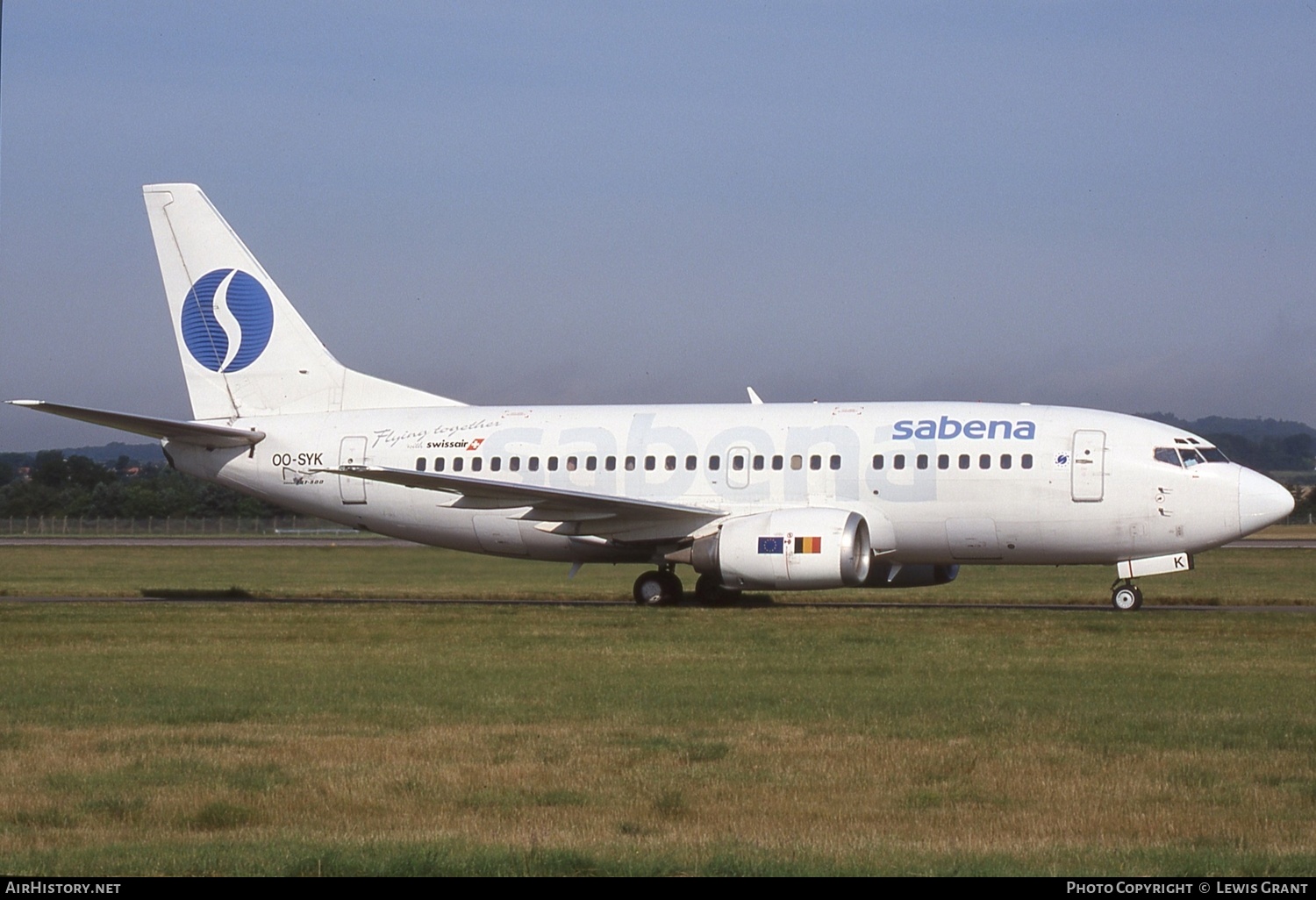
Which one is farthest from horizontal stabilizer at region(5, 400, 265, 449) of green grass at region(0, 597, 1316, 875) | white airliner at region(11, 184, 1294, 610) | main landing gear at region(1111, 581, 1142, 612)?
main landing gear at region(1111, 581, 1142, 612)

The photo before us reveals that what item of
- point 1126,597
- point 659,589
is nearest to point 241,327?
point 659,589

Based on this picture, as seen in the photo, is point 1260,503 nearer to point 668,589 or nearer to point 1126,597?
point 1126,597

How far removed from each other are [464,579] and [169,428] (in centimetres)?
928

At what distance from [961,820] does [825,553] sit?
628 inches

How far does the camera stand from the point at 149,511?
101062 mm

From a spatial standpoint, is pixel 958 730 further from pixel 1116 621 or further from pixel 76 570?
pixel 76 570

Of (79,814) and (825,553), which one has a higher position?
(825,553)

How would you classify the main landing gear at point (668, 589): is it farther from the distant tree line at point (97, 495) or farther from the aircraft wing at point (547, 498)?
the distant tree line at point (97, 495)

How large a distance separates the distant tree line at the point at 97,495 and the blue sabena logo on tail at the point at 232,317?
211 feet

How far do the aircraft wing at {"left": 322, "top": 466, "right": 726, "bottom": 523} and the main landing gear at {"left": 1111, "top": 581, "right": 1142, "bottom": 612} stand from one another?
7.02m

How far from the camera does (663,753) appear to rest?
12734 mm

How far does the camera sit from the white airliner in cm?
2691

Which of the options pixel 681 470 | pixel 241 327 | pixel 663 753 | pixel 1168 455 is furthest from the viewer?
pixel 241 327
